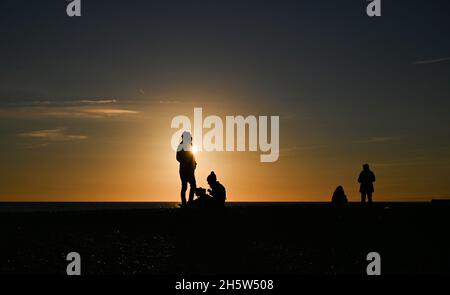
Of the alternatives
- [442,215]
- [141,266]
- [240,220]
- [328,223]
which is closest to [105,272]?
[141,266]

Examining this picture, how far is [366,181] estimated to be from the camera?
1271 inches

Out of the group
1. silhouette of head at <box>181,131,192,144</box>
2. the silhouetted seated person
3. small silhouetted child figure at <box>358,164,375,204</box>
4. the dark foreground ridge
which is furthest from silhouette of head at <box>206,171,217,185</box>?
small silhouetted child figure at <box>358,164,375,204</box>

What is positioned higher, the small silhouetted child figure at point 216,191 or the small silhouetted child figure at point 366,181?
the small silhouetted child figure at point 366,181

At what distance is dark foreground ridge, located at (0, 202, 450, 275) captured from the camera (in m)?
15.7

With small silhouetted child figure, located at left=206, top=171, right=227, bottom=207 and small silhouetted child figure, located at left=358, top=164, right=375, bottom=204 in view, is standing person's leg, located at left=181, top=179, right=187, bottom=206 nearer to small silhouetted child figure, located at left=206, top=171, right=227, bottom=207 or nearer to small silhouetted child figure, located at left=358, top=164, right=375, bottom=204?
small silhouetted child figure, located at left=206, top=171, right=227, bottom=207

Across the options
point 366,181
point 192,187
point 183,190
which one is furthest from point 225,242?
point 366,181

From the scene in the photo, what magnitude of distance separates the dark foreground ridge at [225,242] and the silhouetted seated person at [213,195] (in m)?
0.72

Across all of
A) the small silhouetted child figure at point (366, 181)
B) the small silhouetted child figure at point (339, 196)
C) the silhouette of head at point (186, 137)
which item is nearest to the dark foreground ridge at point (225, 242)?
the silhouette of head at point (186, 137)

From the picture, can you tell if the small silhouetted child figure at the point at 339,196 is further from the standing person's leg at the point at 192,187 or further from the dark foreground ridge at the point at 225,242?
the standing person's leg at the point at 192,187

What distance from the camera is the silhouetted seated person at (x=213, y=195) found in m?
24.6

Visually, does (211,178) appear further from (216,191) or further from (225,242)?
(225,242)

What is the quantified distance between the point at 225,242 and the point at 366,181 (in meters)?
15.2
